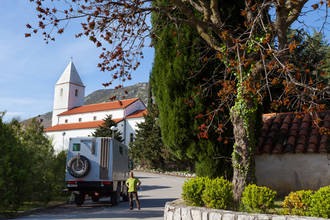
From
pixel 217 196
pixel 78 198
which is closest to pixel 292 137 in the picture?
pixel 217 196

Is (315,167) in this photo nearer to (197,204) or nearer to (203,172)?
(203,172)

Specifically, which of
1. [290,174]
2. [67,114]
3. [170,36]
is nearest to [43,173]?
[170,36]

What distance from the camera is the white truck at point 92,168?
1433cm

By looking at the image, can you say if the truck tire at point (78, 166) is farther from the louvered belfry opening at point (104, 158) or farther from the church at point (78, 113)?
the church at point (78, 113)

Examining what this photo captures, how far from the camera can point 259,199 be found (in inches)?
279

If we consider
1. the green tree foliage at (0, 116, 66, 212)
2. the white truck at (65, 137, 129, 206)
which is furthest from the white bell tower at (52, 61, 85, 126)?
the white truck at (65, 137, 129, 206)

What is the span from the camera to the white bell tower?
254ft

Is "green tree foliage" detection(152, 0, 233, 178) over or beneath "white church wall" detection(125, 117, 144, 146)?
beneath

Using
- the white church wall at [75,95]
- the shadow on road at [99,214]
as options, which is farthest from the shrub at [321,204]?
the white church wall at [75,95]

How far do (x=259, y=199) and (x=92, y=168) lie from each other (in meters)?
9.36

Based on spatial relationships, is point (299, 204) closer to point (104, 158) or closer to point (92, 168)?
point (104, 158)

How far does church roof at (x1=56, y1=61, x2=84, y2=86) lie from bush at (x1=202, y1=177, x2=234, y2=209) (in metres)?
74.7

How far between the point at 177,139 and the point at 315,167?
17.7 ft

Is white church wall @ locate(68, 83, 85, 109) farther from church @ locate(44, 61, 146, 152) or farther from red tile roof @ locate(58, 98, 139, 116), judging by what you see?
red tile roof @ locate(58, 98, 139, 116)
